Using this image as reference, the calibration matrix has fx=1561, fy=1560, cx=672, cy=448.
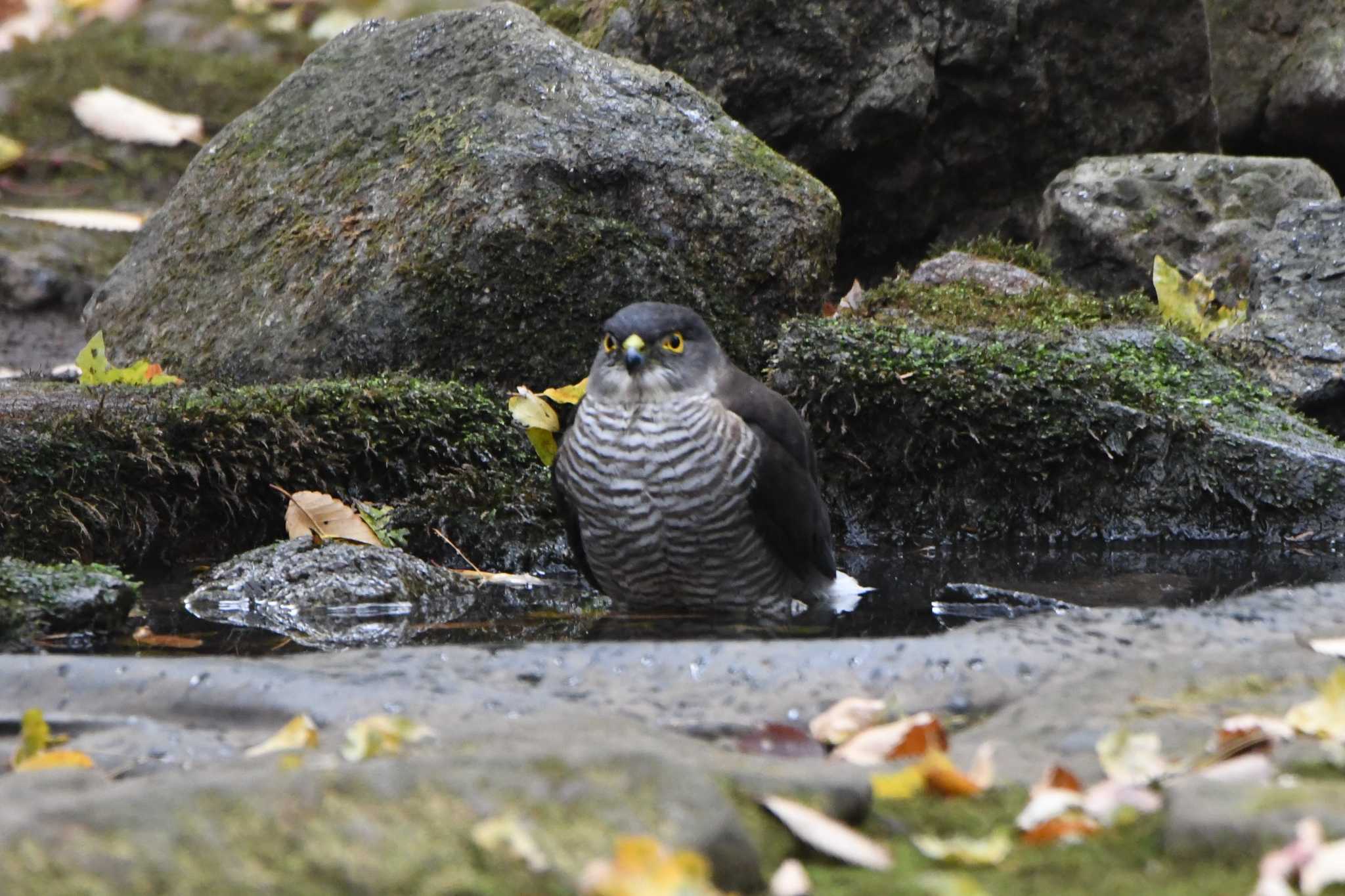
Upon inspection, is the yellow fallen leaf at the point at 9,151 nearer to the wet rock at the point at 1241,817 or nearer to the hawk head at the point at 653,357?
the hawk head at the point at 653,357

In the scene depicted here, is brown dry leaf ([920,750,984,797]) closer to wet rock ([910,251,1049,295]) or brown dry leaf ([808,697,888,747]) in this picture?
brown dry leaf ([808,697,888,747])

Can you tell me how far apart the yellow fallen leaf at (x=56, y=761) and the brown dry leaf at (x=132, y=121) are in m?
8.62

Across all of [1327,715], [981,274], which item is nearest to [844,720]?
[1327,715]

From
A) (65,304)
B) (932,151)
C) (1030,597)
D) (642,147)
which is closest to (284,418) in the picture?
(642,147)

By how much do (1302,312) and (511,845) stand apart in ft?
17.5

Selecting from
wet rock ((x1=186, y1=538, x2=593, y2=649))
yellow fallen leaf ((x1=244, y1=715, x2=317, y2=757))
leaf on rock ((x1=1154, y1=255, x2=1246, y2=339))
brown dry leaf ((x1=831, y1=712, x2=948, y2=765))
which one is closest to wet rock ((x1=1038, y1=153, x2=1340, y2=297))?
leaf on rock ((x1=1154, y1=255, x2=1246, y2=339))

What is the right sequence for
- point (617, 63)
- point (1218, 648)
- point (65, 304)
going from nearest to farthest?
point (1218, 648), point (617, 63), point (65, 304)

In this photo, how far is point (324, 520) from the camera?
15.6ft

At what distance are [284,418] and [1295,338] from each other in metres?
3.97

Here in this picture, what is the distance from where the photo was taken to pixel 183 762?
97.6 inches

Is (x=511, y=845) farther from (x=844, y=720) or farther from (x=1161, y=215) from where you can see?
(x=1161, y=215)

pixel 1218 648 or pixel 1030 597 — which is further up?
pixel 1218 648

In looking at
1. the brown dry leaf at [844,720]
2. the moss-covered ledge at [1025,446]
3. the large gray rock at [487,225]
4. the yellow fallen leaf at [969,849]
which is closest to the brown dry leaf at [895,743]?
the brown dry leaf at [844,720]

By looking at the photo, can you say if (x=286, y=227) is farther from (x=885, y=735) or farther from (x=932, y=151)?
(x=885, y=735)
